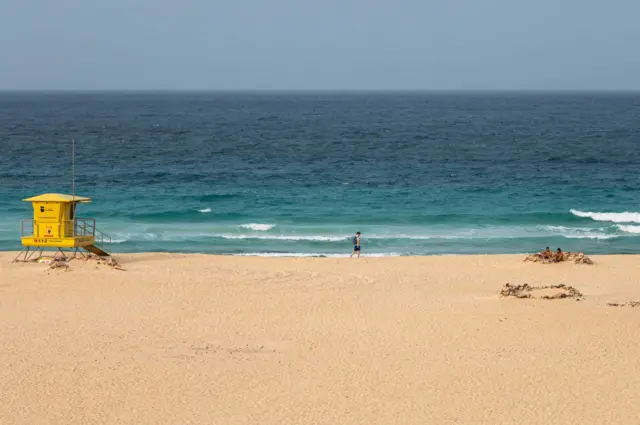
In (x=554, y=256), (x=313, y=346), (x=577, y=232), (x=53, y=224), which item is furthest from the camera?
(x=577, y=232)

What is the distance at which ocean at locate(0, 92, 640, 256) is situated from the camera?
40.7 m

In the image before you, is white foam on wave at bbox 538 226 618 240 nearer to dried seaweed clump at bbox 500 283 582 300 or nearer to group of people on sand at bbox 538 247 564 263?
group of people on sand at bbox 538 247 564 263

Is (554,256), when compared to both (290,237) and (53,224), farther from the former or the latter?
(53,224)

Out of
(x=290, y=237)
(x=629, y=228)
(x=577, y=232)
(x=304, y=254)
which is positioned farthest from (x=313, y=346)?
(x=629, y=228)

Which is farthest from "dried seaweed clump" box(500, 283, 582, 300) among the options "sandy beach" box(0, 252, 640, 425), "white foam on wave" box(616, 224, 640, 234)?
"white foam on wave" box(616, 224, 640, 234)

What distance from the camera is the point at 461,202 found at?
49.7 m

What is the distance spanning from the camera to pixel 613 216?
45.7 m

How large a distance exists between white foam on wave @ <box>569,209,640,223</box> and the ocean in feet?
0.31

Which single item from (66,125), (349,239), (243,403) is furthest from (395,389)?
(66,125)

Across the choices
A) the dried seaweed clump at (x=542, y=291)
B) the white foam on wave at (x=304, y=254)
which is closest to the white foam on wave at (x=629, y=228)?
the white foam on wave at (x=304, y=254)

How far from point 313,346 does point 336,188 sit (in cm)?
3279

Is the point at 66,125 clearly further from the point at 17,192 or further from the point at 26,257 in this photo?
the point at 26,257

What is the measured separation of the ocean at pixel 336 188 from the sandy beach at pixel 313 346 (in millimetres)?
9064

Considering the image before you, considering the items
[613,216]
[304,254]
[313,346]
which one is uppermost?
[613,216]
